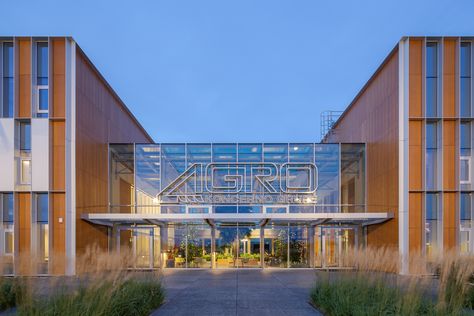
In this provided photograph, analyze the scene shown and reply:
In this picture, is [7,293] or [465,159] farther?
[465,159]

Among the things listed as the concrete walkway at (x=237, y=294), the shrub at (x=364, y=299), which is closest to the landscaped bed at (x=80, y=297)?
the concrete walkway at (x=237, y=294)

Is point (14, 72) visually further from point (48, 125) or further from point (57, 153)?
point (57, 153)

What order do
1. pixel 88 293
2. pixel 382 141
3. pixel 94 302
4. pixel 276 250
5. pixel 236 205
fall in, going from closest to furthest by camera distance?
pixel 94 302 < pixel 88 293 < pixel 382 141 < pixel 236 205 < pixel 276 250

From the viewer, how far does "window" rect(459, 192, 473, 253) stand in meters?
18.0

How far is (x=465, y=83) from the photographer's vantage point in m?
18.4

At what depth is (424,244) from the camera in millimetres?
17891

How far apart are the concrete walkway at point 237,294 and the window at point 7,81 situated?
938 cm

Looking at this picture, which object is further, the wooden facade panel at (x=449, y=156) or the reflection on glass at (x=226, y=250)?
the reflection on glass at (x=226, y=250)

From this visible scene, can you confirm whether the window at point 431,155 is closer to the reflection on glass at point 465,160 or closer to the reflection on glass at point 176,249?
the reflection on glass at point 465,160

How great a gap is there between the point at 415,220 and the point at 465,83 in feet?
19.3

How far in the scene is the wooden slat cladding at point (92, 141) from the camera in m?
18.9

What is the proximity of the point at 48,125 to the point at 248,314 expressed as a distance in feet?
39.8

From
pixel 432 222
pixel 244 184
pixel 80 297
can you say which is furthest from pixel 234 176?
pixel 80 297

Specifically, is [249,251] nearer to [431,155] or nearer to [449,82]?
[431,155]
